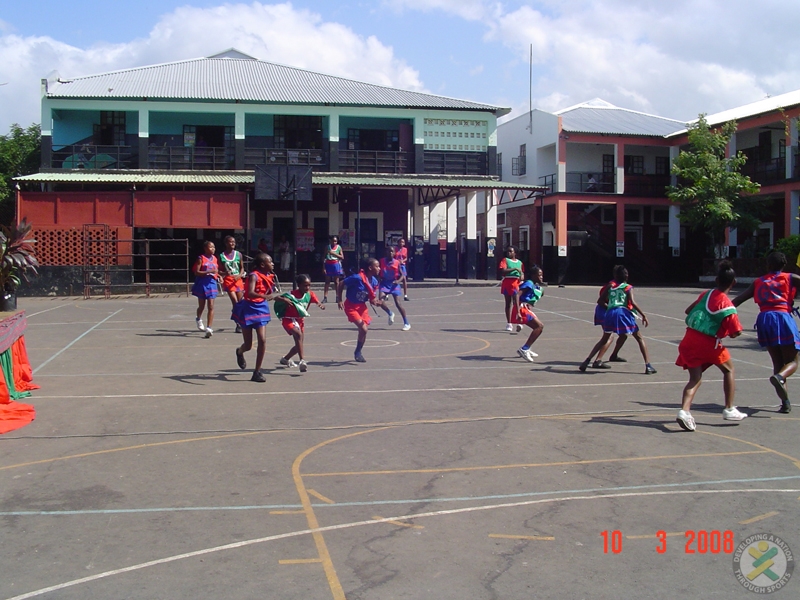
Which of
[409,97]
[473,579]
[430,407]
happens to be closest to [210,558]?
[473,579]

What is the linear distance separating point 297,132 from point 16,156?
702 inches

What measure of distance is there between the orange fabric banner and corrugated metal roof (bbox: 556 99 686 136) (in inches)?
1313

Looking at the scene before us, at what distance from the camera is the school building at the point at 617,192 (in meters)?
37.7

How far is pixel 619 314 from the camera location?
1145cm

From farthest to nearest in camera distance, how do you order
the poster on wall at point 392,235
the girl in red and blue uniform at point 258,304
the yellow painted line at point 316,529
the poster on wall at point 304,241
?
the poster on wall at point 392,235
the poster on wall at point 304,241
the girl in red and blue uniform at point 258,304
the yellow painted line at point 316,529

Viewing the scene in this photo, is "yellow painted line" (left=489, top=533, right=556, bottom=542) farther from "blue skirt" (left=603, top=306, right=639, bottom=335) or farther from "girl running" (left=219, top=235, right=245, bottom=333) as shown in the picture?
"girl running" (left=219, top=235, right=245, bottom=333)

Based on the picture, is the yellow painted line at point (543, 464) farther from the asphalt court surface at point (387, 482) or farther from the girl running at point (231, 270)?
the girl running at point (231, 270)

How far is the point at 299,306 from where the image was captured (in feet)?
36.5

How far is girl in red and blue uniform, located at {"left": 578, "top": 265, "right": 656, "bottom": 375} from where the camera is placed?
11.4m

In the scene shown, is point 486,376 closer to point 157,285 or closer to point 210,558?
point 210,558

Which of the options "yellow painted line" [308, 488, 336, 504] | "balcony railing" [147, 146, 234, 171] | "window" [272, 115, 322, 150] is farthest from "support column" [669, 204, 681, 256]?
"yellow painted line" [308, 488, 336, 504]

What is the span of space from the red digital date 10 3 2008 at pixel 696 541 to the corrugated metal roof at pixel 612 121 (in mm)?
36240

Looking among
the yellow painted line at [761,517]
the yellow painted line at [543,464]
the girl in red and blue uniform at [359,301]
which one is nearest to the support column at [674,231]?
the girl in red and blue uniform at [359,301]

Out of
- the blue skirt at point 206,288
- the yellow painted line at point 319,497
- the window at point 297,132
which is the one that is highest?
the window at point 297,132
